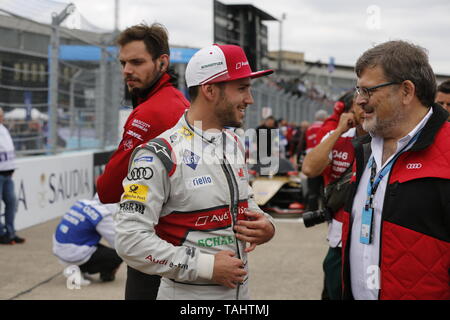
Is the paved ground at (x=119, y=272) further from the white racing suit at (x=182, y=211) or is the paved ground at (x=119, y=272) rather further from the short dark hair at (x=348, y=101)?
the white racing suit at (x=182, y=211)

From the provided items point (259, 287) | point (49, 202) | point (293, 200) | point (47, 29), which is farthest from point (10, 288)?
point (293, 200)

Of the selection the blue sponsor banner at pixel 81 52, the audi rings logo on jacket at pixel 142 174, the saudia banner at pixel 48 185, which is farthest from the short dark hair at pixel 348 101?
the blue sponsor banner at pixel 81 52

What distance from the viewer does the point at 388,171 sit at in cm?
248

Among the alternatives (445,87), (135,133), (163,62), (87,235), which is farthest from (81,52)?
(135,133)

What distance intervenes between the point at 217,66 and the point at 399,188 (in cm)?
82

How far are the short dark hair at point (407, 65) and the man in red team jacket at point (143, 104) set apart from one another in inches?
45.1

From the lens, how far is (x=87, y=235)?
625cm

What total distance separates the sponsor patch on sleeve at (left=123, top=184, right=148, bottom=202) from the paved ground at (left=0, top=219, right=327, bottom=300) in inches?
145

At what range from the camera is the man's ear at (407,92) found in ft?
8.08

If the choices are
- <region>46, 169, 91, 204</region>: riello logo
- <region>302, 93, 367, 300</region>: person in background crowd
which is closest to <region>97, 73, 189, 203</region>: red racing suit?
<region>302, 93, 367, 300</region>: person in background crowd

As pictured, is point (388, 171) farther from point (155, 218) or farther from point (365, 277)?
point (155, 218)

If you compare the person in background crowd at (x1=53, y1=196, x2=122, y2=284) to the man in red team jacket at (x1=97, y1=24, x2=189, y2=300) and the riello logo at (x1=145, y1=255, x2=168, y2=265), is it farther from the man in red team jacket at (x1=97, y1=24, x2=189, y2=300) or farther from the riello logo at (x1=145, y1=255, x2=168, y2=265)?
the riello logo at (x1=145, y1=255, x2=168, y2=265)

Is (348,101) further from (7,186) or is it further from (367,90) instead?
(7,186)

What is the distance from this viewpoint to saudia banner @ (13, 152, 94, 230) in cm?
948
